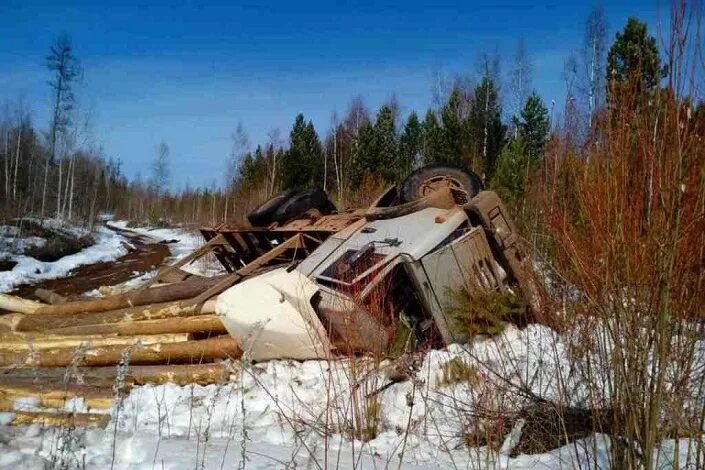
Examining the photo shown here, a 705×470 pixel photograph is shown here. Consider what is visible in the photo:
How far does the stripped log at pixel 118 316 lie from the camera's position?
23.5 feet

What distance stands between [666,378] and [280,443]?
10.3ft

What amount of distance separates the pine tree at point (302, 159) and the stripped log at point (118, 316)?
2694cm

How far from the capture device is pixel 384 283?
6207mm

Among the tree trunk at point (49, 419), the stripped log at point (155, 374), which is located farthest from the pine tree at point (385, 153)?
the tree trunk at point (49, 419)

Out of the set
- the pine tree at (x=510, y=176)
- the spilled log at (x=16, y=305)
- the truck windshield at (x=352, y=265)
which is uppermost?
the pine tree at (x=510, y=176)

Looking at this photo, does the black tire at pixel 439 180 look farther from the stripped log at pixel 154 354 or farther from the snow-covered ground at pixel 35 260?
the snow-covered ground at pixel 35 260

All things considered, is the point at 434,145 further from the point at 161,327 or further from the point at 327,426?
the point at 327,426

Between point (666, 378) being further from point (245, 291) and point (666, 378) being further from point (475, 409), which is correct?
point (245, 291)

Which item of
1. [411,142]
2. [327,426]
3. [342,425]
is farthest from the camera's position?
[411,142]

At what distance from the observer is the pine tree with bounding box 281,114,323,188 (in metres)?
36.2

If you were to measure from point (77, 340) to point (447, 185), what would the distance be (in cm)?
565

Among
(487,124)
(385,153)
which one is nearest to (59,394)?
(487,124)

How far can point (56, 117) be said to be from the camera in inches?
1496

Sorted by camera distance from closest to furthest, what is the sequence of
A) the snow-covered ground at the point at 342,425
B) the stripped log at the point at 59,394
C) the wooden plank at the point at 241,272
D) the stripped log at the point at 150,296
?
1. the snow-covered ground at the point at 342,425
2. the stripped log at the point at 59,394
3. the wooden plank at the point at 241,272
4. the stripped log at the point at 150,296
